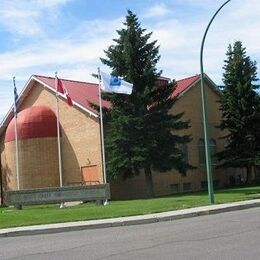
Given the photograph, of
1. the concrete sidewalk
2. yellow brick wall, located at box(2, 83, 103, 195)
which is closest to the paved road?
the concrete sidewalk

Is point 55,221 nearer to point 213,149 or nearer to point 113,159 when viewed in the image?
point 113,159

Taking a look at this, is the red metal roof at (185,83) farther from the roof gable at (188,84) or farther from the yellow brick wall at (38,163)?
the yellow brick wall at (38,163)

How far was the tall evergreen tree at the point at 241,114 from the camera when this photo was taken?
4328 centimetres

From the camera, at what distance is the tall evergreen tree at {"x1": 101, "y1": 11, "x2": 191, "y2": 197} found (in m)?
34.2

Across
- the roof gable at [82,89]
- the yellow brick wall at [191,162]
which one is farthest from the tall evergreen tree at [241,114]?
Answer: the roof gable at [82,89]

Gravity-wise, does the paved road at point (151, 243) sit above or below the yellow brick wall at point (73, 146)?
below

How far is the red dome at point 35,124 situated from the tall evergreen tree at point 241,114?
13025 mm

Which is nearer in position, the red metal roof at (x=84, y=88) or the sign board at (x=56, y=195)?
the sign board at (x=56, y=195)

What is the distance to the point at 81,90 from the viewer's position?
1686 inches

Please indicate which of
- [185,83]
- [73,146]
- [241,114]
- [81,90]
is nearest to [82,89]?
[81,90]

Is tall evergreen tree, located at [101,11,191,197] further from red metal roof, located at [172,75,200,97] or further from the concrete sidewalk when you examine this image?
the concrete sidewalk

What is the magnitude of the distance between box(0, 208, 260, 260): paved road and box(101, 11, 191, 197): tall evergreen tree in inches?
666

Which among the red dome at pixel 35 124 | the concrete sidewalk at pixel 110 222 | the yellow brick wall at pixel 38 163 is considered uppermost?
the red dome at pixel 35 124

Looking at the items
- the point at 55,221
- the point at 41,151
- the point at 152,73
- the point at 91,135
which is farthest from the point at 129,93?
the point at 55,221
